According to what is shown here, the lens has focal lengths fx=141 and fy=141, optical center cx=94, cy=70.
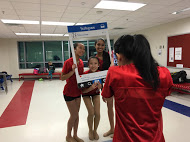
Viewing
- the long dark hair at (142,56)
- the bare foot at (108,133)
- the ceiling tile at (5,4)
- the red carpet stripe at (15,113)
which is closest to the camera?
the long dark hair at (142,56)

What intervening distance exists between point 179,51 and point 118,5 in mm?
3461

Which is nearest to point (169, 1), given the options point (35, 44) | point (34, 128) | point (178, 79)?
point (178, 79)

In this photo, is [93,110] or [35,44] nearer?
[93,110]

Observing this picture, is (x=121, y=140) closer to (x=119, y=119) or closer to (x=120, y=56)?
(x=119, y=119)

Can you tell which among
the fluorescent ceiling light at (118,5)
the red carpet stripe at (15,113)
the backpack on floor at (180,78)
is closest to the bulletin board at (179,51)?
the backpack on floor at (180,78)

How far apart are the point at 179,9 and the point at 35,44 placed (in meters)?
9.12

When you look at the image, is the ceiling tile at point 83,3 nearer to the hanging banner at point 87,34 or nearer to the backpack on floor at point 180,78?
the hanging banner at point 87,34

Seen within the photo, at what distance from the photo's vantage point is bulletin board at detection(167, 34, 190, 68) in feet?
17.5

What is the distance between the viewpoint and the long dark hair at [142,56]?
32.6 inches

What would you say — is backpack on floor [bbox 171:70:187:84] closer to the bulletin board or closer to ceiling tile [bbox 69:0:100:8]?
the bulletin board

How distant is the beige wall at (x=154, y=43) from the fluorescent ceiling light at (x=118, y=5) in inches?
60.1

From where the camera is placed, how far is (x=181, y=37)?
551 cm

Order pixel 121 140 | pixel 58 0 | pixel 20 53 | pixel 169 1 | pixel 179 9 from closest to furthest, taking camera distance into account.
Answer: pixel 121 140
pixel 58 0
pixel 169 1
pixel 179 9
pixel 20 53

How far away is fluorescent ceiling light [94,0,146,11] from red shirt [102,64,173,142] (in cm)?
314
